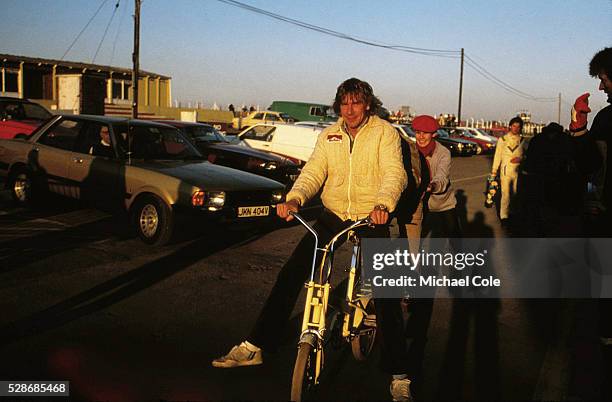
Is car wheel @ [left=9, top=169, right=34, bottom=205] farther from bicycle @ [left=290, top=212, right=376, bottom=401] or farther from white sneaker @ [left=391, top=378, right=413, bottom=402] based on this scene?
white sneaker @ [left=391, top=378, right=413, bottom=402]

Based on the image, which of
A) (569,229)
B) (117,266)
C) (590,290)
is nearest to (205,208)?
(117,266)

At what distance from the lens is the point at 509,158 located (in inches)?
410

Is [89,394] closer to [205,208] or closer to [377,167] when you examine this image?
[377,167]

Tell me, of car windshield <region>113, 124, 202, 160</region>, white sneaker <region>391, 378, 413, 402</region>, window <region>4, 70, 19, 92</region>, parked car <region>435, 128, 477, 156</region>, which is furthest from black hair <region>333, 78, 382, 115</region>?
window <region>4, 70, 19, 92</region>

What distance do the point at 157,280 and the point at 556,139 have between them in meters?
5.53

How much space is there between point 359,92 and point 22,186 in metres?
7.55

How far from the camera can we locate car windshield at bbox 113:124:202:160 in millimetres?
8750

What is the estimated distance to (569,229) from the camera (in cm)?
1038

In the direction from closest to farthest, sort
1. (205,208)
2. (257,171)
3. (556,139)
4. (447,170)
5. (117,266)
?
(447,170), (117,266), (205,208), (556,139), (257,171)

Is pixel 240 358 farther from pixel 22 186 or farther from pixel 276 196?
pixel 22 186

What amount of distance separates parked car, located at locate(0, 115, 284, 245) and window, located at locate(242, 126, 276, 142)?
7.58 meters

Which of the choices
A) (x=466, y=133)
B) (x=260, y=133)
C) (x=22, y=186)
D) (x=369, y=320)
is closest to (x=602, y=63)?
(x=369, y=320)

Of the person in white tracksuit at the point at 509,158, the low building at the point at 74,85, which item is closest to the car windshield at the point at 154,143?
the person in white tracksuit at the point at 509,158

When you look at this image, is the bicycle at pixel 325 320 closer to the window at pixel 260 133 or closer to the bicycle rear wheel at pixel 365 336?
the bicycle rear wheel at pixel 365 336
